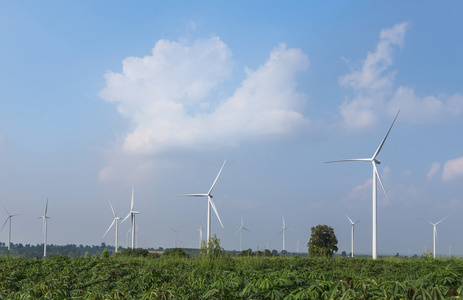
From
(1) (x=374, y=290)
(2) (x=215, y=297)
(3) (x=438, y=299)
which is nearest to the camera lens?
(3) (x=438, y=299)

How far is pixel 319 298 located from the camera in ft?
16.4

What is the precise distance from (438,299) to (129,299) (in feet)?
13.6

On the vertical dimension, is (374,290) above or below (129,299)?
above

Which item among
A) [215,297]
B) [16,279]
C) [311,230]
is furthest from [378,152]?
[215,297]

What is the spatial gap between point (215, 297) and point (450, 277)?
355 centimetres

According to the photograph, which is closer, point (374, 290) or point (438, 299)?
point (438, 299)

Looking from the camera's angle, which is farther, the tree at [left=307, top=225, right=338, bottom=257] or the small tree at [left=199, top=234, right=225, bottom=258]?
the tree at [left=307, top=225, right=338, bottom=257]

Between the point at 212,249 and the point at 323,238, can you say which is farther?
the point at 323,238

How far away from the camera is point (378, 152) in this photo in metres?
39.6

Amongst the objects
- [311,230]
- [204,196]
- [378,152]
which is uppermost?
[378,152]

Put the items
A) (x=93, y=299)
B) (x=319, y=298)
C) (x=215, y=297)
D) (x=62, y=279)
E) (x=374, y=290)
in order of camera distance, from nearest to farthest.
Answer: (x=374, y=290), (x=319, y=298), (x=215, y=297), (x=93, y=299), (x=62, y=279)

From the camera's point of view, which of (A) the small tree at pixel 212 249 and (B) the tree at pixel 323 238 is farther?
(B) the tree at pixel 323 238

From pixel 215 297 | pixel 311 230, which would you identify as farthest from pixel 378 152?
pixel 215 297

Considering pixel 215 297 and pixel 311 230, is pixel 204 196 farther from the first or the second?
pixel 215 297
